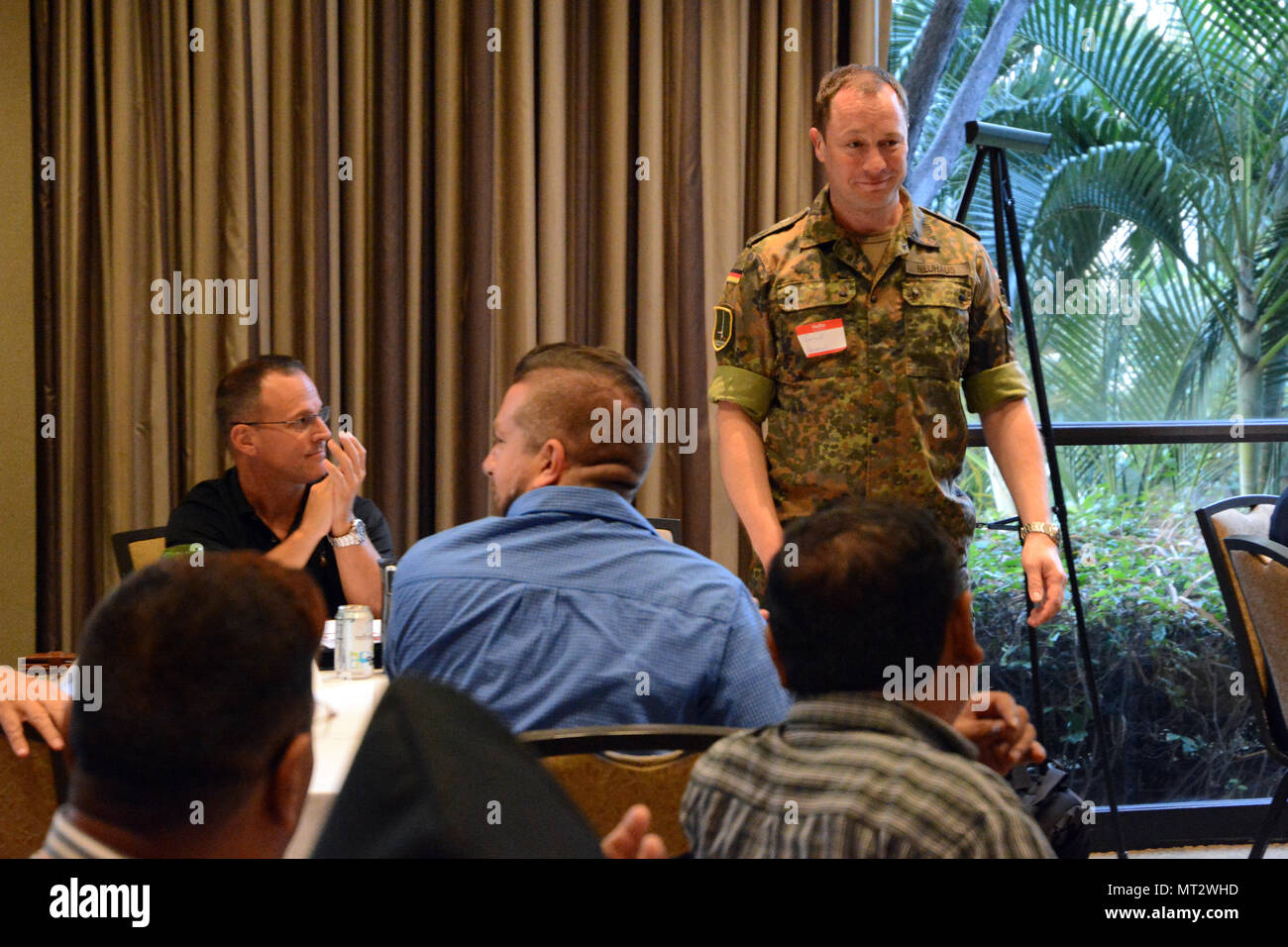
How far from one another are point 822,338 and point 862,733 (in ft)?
4.47

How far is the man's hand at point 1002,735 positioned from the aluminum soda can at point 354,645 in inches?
40.0

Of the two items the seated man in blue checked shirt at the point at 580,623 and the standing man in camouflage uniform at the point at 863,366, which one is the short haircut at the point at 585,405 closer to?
the seated man in blue checked shirt at the point at 580,623

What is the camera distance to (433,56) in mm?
3301

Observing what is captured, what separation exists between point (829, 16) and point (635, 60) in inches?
21.9

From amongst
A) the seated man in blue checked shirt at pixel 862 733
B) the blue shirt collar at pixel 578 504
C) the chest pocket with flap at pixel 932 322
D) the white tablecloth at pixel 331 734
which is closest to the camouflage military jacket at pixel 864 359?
the chest pocket with flap at pixel 932 322

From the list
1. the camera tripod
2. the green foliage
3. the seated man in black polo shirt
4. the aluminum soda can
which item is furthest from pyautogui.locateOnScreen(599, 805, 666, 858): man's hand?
the green foliage

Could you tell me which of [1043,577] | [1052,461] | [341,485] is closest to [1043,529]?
[1043,577]

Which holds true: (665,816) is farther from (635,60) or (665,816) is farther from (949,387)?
(635,60)

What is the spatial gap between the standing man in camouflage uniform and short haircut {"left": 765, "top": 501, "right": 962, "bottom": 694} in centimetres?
105

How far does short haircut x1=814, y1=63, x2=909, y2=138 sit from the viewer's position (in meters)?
2.23

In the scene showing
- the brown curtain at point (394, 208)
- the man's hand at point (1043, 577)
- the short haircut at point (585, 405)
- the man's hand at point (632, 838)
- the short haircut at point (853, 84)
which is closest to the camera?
the man's hand at point (632, 838)

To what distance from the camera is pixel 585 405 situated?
5.82 ft

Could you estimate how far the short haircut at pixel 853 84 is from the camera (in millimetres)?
2234

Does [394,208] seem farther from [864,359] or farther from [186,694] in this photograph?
[186,694]
